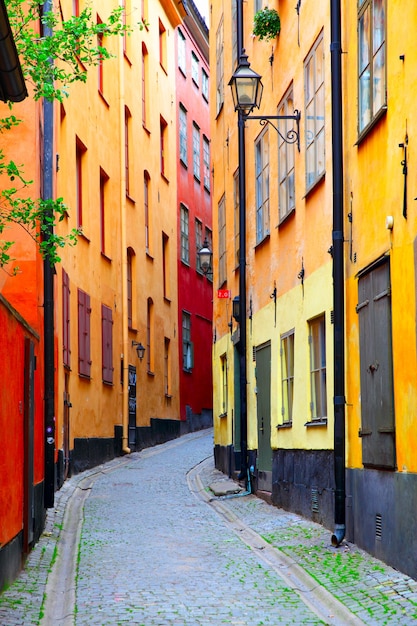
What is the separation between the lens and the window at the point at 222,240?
21.5 meters

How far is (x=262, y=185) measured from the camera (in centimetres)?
1716

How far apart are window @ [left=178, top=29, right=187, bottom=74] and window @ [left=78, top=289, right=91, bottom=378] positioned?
52.4ft

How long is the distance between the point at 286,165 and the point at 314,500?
4.76 m

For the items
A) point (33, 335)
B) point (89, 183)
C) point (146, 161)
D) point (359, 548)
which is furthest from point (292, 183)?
point (146, 161)

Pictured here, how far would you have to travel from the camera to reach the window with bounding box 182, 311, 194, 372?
34562 millimetres

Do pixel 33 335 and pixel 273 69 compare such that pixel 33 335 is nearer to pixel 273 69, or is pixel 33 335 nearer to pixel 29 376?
pixel 29 376

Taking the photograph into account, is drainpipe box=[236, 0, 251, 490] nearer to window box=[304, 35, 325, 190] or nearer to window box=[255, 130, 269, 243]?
window box=[255, 130, 269, 243]

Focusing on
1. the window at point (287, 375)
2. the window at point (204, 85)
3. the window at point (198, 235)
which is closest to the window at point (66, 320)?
the window at point (287, 375)

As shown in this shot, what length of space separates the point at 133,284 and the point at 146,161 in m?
3.89

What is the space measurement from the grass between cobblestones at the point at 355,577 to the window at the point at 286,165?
4823mm

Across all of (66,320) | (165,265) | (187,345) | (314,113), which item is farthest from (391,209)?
(187,345)

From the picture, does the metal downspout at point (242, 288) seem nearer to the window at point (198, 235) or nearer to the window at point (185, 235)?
the window at point (185, 235)

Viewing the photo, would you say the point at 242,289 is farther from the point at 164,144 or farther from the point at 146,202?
the point at 164,144

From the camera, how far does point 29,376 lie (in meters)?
10.5
